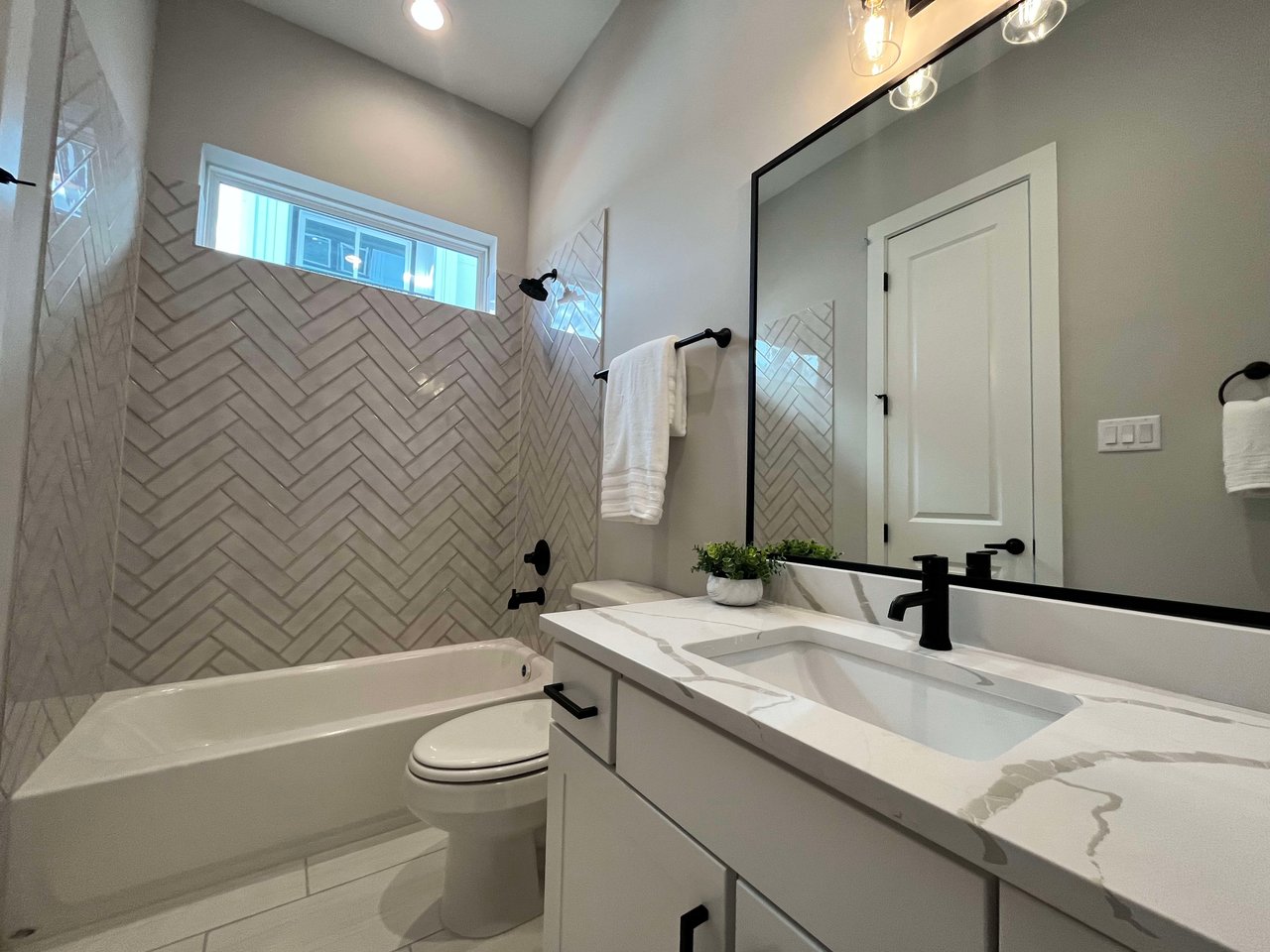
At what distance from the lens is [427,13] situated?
203 cm

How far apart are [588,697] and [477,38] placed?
262 cm

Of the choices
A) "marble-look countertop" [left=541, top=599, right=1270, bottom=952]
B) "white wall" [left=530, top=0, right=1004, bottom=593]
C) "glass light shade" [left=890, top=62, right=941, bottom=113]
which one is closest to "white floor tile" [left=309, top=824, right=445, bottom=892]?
"white wall" [left=530, top=0, right=1004, bottom=593]

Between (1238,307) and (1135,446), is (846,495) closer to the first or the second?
(1135,446)

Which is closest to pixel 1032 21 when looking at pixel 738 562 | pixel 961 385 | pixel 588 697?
pixel 961 385

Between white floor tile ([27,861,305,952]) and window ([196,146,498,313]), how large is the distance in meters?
2.18

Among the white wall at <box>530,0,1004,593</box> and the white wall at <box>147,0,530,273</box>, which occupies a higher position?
the white wall at <box>147,0,530,273</box>

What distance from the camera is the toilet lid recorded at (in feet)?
4.27

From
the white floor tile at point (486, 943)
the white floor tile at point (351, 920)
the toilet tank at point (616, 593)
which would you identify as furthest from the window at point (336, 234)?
the white floor tile at point (486, 943)

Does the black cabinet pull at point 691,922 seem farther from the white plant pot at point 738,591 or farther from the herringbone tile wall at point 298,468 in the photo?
the herringbone tile wall at point 298,468

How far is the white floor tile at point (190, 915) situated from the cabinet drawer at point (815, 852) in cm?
143

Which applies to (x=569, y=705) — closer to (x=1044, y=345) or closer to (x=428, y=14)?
(x=1044, y=345)

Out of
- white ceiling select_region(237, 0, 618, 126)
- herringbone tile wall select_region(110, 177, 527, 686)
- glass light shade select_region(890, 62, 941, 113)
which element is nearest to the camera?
glass light shade select_region(890, 62, 941, 113)

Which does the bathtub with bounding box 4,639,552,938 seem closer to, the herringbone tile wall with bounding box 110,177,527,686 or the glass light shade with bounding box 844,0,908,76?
the herringbone tile wall with bounding box 110,177,527,686

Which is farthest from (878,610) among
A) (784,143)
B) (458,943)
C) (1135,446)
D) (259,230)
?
(259,230)
